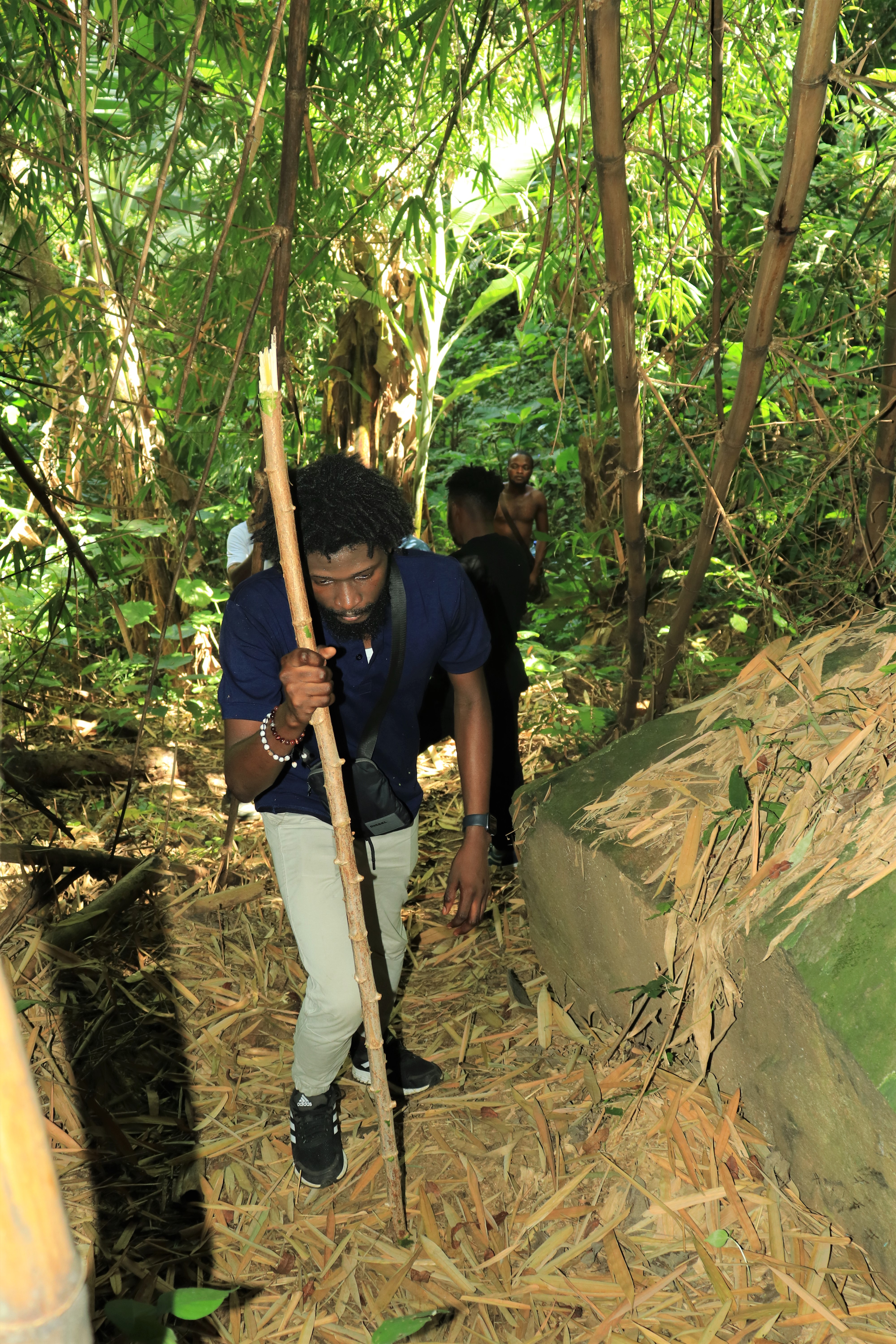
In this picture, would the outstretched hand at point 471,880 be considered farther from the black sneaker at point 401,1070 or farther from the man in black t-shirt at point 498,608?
the man in black t-shirt at point 498,608

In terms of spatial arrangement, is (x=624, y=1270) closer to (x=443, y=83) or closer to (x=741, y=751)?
(x=741, y=751)

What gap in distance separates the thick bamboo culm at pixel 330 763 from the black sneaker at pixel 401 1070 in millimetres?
688

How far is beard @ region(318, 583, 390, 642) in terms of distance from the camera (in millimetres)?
2359

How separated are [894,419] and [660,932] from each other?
1.70 metres

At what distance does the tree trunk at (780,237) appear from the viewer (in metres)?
1.88

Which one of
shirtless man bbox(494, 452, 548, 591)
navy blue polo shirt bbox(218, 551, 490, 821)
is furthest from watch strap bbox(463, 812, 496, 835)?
shirtless man bbox(494, 452, 548, 591)

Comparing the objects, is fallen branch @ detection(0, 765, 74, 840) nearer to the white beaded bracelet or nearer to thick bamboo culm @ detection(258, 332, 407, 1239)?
the white beaded bracelet

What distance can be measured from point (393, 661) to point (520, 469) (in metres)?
3.99

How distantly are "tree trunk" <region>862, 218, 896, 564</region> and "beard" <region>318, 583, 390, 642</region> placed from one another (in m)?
1.49

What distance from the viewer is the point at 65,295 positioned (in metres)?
3.07

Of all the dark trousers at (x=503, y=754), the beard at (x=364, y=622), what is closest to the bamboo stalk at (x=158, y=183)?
the beard at (x=364, y=622)

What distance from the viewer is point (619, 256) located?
2.38m

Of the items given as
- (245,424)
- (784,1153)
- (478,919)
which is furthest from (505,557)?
(784,1153)

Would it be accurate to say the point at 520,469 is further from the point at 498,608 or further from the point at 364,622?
the point at 364,622
